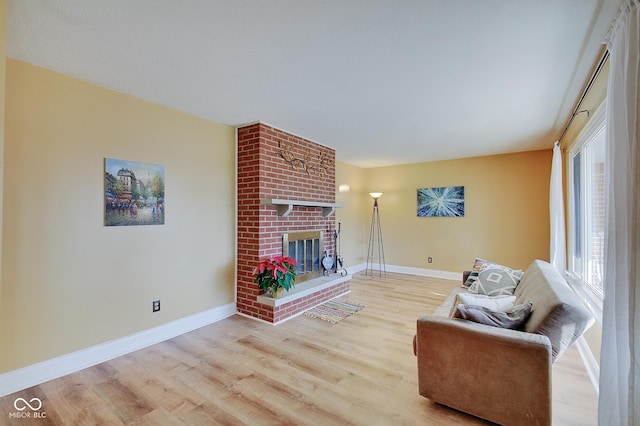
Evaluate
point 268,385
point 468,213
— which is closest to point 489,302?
point 268,385

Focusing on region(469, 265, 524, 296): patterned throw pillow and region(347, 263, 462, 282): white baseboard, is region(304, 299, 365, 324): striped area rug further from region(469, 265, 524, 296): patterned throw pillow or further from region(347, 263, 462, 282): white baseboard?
region(347, 263, 462, 282): white baseboard

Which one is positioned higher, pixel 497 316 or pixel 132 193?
pixel 132 193

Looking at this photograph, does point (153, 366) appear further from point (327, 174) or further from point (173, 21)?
point (327, 174)

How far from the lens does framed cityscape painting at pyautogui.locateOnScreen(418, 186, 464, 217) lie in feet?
17.6

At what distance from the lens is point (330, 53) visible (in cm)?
192

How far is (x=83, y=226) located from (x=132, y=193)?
0.47m

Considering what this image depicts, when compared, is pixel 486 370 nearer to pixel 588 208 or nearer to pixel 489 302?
pixel 489 302

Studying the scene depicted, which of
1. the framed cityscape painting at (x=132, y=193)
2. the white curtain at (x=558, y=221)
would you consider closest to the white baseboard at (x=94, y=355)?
the framed cityscape painting at (x=132, y=193)

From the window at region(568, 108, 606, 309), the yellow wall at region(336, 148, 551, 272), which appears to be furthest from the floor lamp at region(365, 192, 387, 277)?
the window at region(568, 108, 606, 309)

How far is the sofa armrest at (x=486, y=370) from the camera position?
5.07 ft

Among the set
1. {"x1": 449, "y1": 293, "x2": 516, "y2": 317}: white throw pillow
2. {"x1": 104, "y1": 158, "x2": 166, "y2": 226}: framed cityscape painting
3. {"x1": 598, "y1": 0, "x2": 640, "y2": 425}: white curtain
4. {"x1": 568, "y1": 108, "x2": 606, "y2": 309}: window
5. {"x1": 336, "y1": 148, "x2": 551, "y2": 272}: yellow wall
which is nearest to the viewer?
{"x1": 598, "y1": 0, "x2": 640, "y2": 425}: white curtain

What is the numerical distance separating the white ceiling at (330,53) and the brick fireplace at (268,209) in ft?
1.47

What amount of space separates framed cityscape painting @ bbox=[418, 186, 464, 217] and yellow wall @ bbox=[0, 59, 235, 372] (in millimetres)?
4280

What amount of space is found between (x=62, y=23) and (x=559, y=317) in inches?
131
